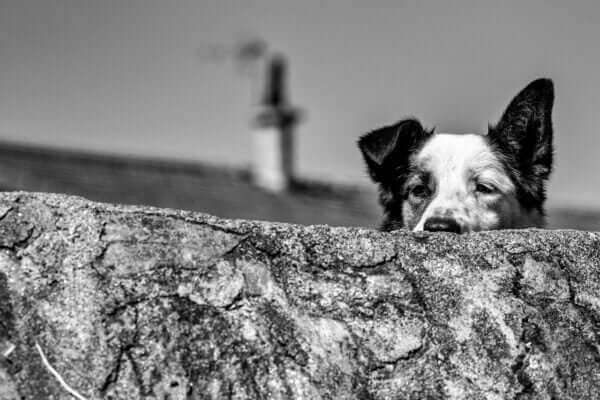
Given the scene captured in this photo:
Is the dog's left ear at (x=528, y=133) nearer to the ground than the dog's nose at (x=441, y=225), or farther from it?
farther from it

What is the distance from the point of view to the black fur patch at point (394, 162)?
4.94 metres

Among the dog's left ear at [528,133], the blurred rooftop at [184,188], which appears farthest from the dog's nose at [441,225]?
the blurred rooftop at [184,188]

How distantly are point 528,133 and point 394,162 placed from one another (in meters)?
0.76

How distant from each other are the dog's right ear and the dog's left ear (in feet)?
1.44

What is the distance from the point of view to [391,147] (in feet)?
15.9

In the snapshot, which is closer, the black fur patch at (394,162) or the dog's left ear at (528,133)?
the dog's left ear at (528,133)

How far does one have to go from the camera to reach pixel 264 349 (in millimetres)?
2748

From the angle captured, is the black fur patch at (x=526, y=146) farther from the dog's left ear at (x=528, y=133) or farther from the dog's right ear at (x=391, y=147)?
the dog's right ear at (x=391, y=147)

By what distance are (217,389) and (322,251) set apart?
0.56m

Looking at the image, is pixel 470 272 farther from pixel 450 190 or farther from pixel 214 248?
pixel 450 190

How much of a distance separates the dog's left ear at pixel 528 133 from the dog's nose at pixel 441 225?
0.83 metres

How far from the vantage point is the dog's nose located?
4.45 metres

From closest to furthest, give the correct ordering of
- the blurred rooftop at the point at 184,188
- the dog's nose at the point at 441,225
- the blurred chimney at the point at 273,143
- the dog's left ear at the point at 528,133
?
1. the dog's nose at the point at 441,225
2. the dog's left ear at the point at 528,133
3. the blurred rooftop at the point at 184,188
4. the blurred chimney at the point at 273,143

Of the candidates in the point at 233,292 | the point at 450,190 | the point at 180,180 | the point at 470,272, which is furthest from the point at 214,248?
the point at 180,180
